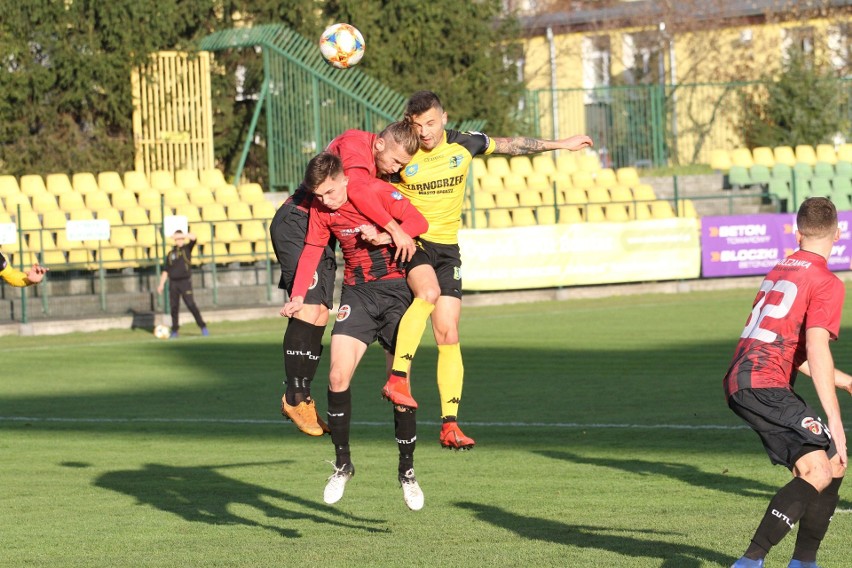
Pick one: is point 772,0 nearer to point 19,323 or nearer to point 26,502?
point 19,323

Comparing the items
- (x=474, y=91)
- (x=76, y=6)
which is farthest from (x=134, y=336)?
(x=474, y=91)

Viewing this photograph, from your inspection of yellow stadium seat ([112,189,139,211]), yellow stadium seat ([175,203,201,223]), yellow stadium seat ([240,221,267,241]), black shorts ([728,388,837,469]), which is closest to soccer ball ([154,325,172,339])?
yellow stadium seat ([240,221,267,241])

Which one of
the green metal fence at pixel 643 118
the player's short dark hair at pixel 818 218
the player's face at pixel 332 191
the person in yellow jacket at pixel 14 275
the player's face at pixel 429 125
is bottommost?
the person in yellow jacket at pixel 14 275

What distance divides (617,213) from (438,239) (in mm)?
22279

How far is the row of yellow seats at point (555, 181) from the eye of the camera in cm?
3191

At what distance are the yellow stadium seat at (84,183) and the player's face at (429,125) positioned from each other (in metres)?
20.3

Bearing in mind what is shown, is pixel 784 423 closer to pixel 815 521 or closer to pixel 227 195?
pixel 815 521

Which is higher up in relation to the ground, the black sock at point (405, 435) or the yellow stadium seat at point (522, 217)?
the yellow stadium seat at point (522, 217)

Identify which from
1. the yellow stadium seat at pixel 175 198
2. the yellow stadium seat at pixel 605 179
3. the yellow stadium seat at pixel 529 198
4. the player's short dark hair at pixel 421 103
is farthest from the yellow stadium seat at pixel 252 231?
the player's short dark hair at pixel 421 103

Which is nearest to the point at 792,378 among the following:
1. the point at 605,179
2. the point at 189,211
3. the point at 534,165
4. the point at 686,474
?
the point at 686,474

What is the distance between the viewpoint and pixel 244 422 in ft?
48.1

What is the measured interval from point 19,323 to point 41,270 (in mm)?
14940

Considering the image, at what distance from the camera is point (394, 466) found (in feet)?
37.9

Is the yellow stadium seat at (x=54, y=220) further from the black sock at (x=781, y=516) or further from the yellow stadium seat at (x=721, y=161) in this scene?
the black sock at (x=781, y=516)
